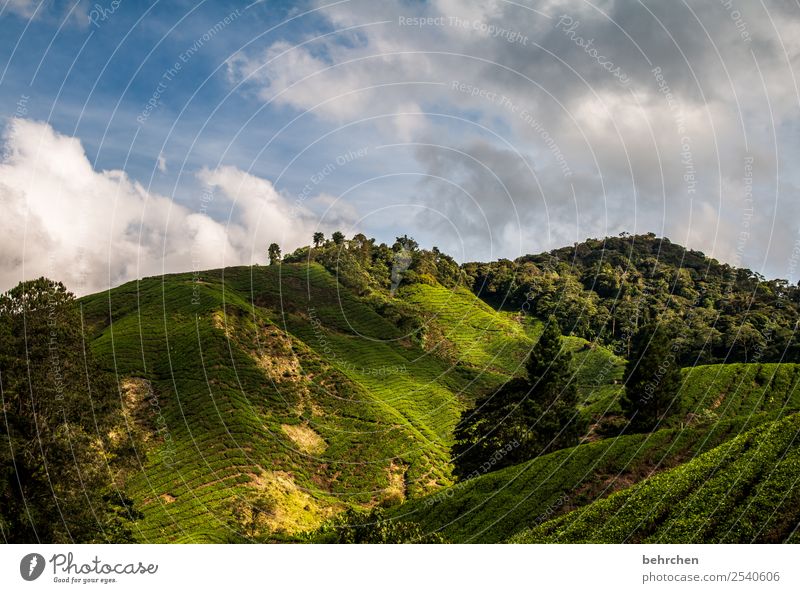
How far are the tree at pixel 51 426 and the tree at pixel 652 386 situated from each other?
5395 centimetres

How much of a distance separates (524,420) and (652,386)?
1594 cm

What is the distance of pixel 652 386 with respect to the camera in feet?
223

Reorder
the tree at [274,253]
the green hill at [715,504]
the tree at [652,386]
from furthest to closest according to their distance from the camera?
the tree at [274,253] < the tree at [652,386] < the green hill at [715,504]

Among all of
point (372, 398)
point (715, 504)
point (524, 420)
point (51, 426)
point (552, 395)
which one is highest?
point (51, 426)

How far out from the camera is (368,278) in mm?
162000

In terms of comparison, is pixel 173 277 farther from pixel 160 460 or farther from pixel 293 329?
pixel 160 460

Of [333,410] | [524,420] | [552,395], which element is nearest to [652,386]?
[552,395]

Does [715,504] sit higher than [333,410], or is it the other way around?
[715,504]

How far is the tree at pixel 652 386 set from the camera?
70.6 meters

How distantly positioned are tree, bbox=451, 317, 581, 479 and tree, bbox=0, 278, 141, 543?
32.6m

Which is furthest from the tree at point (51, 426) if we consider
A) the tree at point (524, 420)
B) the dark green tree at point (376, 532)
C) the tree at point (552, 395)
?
the tree at point (552, 395)

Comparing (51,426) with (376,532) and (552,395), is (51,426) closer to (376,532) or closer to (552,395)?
(376,532)

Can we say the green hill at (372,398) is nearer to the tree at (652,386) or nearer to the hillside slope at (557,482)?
the hillside slope at (557,482)

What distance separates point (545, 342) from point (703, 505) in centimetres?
4134
